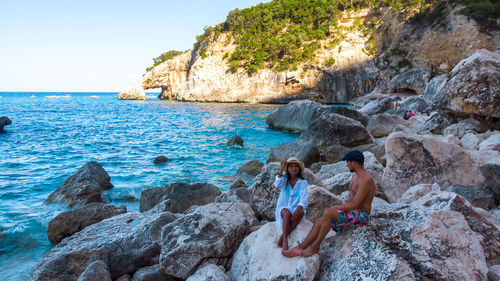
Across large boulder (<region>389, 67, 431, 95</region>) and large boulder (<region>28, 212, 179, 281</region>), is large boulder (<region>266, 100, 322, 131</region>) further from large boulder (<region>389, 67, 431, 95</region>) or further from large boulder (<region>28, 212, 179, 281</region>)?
large boulder (<region>389, 67, 431, 95</region>)

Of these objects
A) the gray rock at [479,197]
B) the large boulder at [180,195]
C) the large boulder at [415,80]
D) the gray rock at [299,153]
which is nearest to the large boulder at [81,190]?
the large boulder at [180,195]

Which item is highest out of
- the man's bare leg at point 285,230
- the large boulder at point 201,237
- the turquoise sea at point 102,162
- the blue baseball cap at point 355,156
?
the blue baseball cap at point 355,156

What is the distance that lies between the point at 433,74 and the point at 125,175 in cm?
4163

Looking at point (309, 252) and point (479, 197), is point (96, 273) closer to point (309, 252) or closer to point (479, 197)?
point (309, 252)

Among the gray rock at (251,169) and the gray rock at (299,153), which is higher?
the gray rock at (299,153)

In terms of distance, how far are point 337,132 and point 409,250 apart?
11.5 m

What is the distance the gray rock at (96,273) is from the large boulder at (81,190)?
5114 millimetres

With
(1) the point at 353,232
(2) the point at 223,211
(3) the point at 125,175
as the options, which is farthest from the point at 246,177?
(1) the point at 353,232

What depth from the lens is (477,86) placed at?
10.4m

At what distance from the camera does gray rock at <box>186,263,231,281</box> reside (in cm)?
368

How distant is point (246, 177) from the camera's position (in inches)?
437

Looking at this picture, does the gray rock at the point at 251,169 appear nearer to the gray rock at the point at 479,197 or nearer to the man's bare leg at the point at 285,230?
the gray rock at the point at 479,197

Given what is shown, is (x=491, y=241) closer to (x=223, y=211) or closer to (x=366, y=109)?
(x=223, y=211)

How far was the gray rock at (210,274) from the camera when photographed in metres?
3.68
